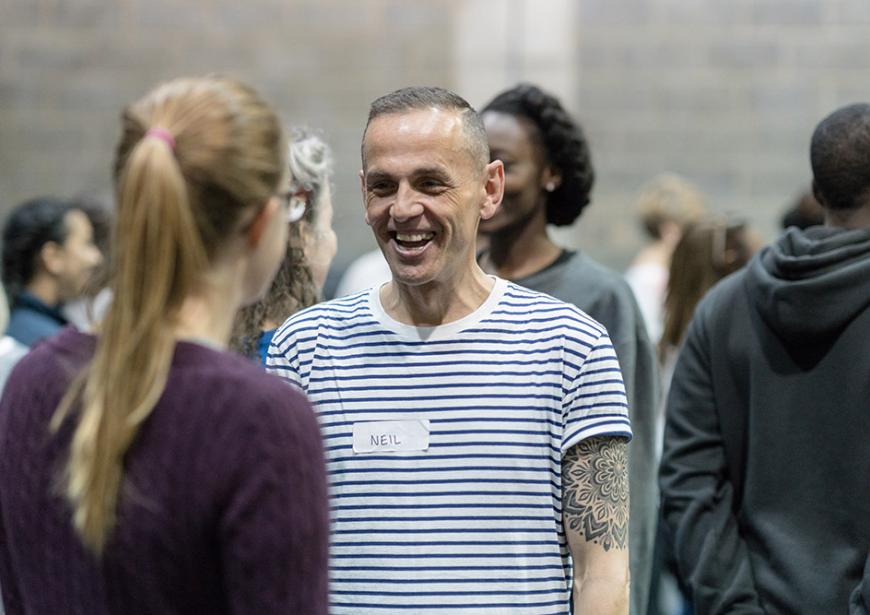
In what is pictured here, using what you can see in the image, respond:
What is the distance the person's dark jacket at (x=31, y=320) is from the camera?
4633 millimetres

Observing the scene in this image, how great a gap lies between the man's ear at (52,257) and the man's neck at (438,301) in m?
2.92

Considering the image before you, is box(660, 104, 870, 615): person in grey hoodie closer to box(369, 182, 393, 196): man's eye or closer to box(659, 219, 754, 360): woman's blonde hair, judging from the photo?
box(369, 182, 393, 196): man's eye

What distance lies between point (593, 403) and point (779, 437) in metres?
0.71

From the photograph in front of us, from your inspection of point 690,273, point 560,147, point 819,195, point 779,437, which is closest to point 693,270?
point 690,273

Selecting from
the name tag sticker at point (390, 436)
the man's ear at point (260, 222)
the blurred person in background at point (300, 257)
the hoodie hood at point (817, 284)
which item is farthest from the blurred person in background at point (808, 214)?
the man's ear at point (260, 222)

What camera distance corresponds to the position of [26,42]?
778 cm

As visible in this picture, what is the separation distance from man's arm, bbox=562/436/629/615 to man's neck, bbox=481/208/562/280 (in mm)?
1196

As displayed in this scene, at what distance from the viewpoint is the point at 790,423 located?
2783mm

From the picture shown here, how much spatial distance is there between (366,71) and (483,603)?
5945 millimetres

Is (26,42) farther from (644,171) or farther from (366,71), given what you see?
(644,171)

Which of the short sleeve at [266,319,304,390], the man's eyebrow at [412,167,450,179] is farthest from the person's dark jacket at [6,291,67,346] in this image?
the man's eyebrow at [412,167,450,179]

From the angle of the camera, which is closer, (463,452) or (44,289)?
(463,452)

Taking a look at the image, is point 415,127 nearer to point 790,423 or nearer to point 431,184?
point 431,184

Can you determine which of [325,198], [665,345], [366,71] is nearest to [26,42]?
[366,71]
